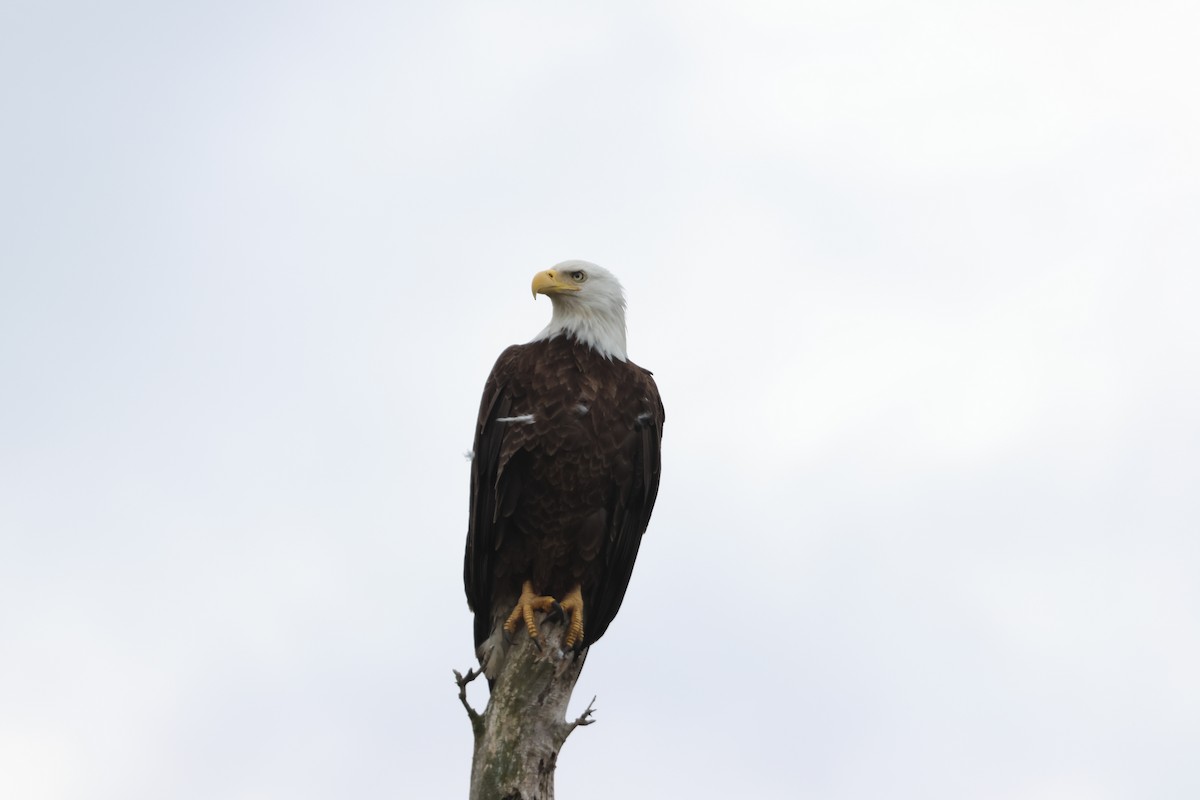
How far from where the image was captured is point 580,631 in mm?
6926

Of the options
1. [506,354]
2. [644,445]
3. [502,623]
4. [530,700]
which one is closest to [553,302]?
[506,354]

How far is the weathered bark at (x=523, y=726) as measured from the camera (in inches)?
236

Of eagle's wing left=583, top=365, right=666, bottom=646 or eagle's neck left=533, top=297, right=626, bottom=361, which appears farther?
eagle's neck left=533, top=297, right=626, bottom=361

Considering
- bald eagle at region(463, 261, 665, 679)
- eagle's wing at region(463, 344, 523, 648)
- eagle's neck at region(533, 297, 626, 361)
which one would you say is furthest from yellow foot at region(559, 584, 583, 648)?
eagle's neck at region(533, 297, 626, 361)

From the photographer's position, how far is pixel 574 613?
23.0 ft

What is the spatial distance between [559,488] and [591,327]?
1001mm

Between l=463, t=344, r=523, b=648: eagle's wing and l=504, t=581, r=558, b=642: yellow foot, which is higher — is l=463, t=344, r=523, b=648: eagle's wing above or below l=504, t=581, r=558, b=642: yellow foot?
above

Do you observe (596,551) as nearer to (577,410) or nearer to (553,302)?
(577,410)

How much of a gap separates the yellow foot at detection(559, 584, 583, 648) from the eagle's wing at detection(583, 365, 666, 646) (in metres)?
0.17

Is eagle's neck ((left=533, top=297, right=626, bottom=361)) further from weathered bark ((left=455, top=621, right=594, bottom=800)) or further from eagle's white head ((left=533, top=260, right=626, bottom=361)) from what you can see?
weathered bark ((left=455, top=621, right=594, bottom=800))

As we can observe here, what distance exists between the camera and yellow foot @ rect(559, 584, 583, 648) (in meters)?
6.87

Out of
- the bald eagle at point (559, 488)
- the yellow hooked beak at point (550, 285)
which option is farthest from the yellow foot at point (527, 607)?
the yellow hooked beak at point (550, 285)

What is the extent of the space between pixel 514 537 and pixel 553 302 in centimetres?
139

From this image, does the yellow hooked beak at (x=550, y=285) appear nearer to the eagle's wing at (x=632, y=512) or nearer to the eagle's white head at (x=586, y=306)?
the eagle's white head at (x=586, y=306)
